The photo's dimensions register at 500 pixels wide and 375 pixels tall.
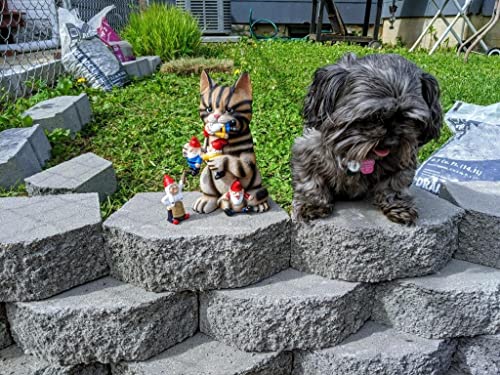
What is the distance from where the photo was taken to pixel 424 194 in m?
2.30

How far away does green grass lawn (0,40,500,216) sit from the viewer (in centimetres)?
299

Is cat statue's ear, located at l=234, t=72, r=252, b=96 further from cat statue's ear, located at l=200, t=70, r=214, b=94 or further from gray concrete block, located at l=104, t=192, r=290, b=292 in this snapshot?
gray concrete block, located at l=104, t=192, r=290, b=292

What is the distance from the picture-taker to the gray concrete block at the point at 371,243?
1979 millimetres

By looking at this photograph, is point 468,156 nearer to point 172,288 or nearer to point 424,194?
point 424,194

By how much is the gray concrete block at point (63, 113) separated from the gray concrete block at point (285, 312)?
198 centimetres

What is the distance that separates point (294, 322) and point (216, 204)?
0.64 m

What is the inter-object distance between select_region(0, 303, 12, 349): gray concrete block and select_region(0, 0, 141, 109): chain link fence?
2.38m

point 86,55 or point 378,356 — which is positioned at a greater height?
point 86,55

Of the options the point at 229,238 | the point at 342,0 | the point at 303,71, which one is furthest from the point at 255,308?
the point at 342,0

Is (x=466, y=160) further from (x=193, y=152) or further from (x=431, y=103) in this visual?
(x=193, y=152)

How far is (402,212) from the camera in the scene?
1.96 metres

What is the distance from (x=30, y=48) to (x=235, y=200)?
3.90 metres

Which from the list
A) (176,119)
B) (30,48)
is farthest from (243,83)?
(30,48)

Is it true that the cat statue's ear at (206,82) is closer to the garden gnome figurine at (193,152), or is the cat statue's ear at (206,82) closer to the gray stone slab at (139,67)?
the garden gnome figurine at (193,152)
